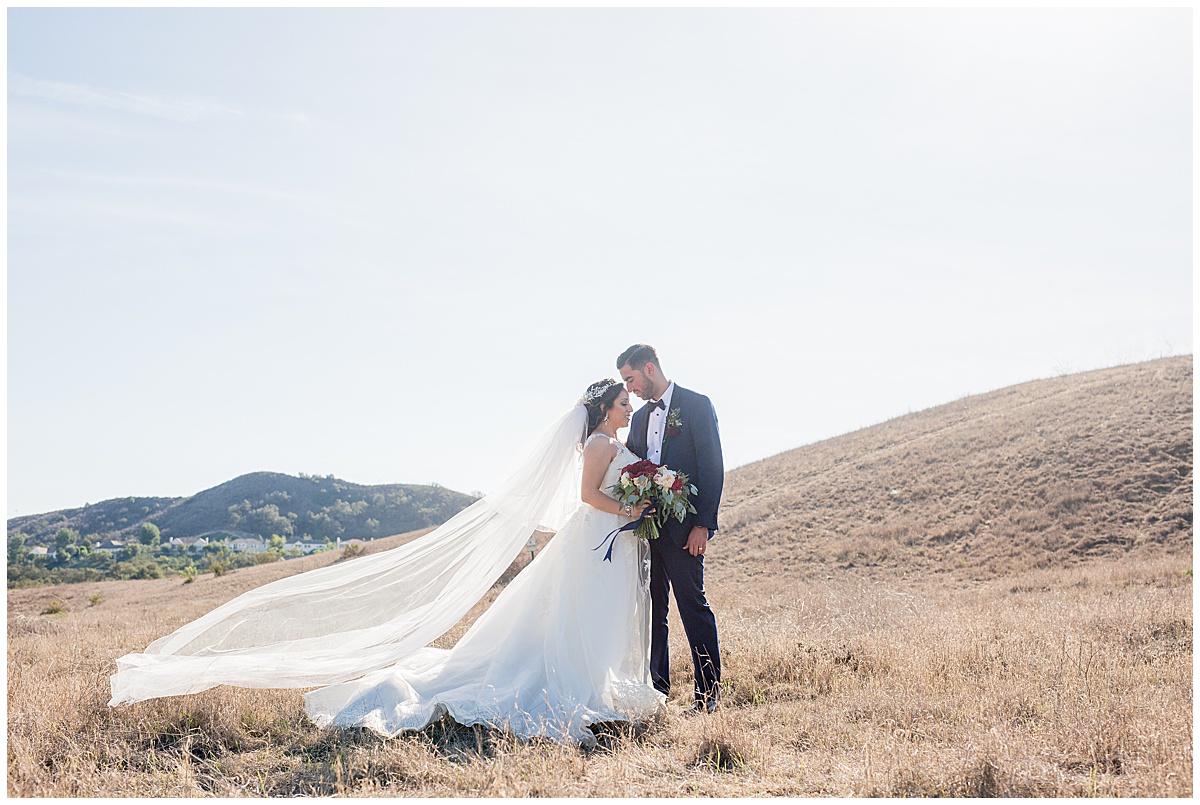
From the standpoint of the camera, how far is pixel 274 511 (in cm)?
6950

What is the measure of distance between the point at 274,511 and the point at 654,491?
6995 centimetres

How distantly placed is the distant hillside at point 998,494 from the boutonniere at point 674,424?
15.6m

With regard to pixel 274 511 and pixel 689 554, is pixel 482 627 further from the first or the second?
pixel 274 511

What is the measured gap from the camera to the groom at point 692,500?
6.38 m

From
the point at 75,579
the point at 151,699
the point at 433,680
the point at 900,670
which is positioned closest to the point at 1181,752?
the point at 900,670

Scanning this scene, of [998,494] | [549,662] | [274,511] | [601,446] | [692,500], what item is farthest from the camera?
[274,511]

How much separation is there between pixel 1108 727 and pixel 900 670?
6.45 feet

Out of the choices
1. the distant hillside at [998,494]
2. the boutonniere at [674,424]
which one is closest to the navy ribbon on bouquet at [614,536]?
the boutonniere at [674,424]

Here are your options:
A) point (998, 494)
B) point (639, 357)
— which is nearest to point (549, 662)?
point (639, 357)

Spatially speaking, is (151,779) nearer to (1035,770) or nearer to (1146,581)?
(1035,770)

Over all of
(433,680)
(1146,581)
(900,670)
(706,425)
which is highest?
(706,425)

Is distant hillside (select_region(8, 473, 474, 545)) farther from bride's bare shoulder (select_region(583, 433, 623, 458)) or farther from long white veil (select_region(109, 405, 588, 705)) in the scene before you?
bride's bare shoulder (select_region(583, 433, 623, 458))

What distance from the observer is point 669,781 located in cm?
444

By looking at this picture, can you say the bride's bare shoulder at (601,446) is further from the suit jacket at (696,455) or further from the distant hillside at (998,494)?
the distant hillside at (998,494)
